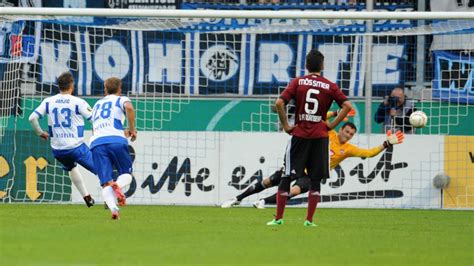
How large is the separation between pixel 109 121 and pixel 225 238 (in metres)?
3.74

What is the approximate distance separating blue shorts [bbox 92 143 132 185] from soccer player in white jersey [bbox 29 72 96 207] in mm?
1763

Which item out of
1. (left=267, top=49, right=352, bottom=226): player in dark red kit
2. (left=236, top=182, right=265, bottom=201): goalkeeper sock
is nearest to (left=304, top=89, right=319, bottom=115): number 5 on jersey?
(left=267, top=49, right=352, bottom=226): player in dark red kit

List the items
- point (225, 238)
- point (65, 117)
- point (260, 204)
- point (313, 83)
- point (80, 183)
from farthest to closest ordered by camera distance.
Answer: point (260, 204) → point (80, 183) → point (65, 117) → point (313, 83) → point (225, 238)

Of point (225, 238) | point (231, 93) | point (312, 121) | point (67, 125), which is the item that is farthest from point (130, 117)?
point (231, 93)

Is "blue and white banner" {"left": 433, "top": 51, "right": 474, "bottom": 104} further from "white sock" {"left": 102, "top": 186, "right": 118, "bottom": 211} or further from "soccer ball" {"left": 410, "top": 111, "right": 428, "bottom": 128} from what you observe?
"white sock" {"left": 102, "top": 186, "right": 118, "bottom": 211}

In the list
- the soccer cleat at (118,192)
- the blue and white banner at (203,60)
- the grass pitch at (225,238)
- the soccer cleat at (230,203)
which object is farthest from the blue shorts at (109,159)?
the blue and white banner at (203,60)

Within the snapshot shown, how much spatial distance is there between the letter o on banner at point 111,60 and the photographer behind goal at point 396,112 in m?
4.55

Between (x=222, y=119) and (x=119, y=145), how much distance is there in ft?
23.7

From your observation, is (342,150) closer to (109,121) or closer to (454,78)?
(454,78)

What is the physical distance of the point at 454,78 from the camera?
21797mm

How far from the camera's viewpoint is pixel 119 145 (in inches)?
630

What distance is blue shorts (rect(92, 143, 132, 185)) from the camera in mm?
15859

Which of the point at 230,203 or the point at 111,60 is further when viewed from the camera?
the point at 111,60

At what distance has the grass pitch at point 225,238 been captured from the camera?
415 inches
